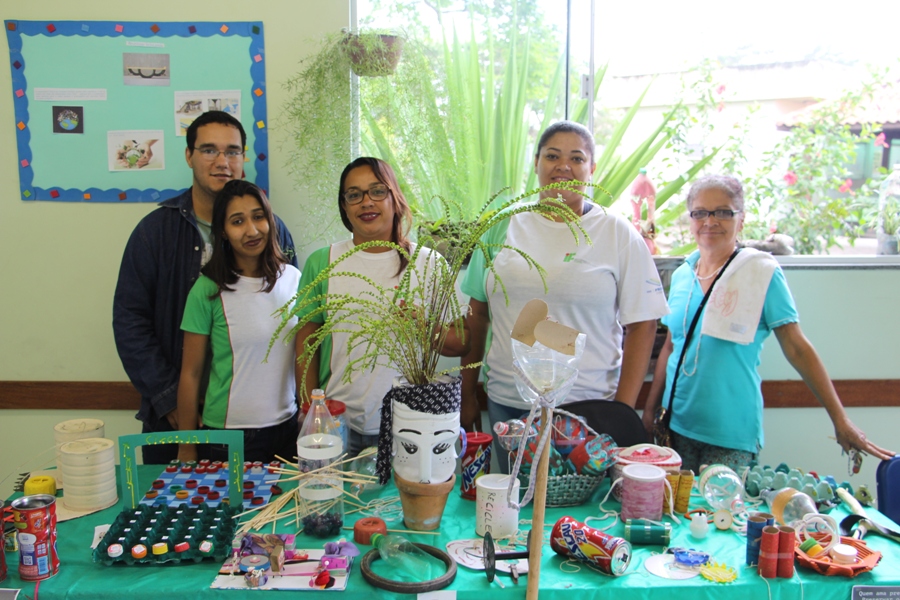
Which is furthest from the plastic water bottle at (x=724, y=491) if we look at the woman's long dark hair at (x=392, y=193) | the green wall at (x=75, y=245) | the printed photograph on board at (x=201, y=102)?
the printed photograph on board at (x=201, y=102)

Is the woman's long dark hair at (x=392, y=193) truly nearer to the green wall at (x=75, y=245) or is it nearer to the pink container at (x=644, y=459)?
the green wall at (x=75, y=245)

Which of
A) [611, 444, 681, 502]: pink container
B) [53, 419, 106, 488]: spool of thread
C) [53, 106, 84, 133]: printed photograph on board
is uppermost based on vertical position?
[53, 106, 84, 133]: printed photograph on board

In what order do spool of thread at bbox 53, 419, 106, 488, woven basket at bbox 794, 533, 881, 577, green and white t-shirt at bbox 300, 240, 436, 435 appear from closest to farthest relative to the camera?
woven basket at bbox 794, 533, 881, 577 → spool of thread at bbox 53, 419, 106, 488 → green and white t-shirt at bbox 300, 240, 436, 435

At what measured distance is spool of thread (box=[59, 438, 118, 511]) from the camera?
1.71m

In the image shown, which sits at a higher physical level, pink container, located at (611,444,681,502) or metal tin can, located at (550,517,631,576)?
pink container, located at (611,444,681,502)

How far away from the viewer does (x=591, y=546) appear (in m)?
1.49

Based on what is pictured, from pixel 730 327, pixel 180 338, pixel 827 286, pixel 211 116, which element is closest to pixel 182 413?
pixel 180 338

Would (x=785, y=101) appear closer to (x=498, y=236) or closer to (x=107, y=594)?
(x=498, y=236)

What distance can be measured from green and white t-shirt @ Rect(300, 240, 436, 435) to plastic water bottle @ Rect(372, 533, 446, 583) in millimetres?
596

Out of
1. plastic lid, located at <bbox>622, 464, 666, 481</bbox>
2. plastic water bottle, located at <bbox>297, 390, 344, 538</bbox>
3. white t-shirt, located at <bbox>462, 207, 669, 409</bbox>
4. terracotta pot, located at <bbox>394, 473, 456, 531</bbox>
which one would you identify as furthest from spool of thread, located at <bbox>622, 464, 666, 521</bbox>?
plastic water bottle, located at <bbox>297, 390, 344, 538</bbox>

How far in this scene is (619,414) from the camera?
199cm

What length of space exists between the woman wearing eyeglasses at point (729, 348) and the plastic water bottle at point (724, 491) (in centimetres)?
62

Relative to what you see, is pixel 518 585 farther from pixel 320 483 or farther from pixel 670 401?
pixel 670 401

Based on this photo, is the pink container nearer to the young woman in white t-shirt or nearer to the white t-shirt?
the white t-shirt
